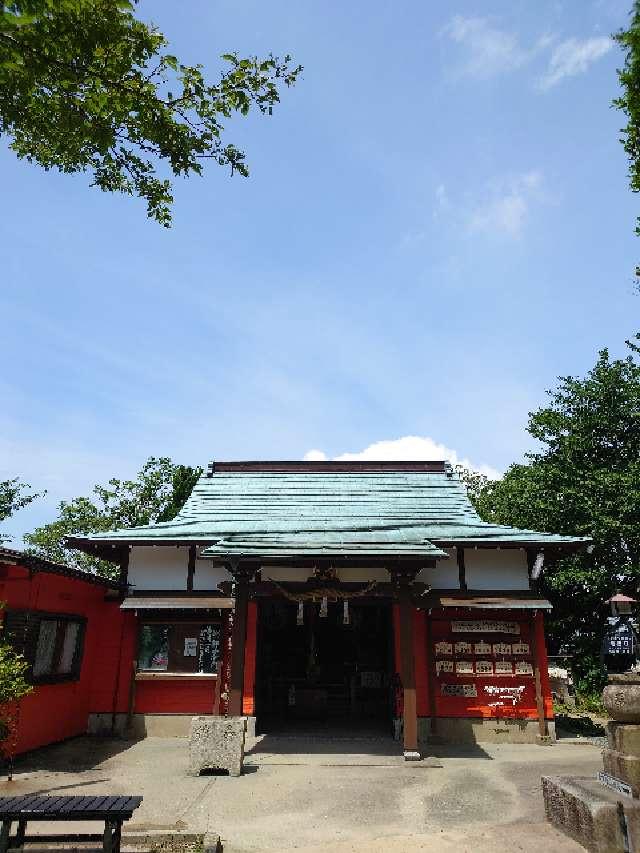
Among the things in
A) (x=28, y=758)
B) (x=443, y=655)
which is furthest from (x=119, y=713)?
(x=443, y=655)

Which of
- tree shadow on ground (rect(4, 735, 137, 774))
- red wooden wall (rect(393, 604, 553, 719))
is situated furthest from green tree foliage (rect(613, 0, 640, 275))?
tree shadow on ground (rect(4, 735, 137, 774))

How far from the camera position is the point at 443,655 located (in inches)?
496

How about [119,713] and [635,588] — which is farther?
[635,588]

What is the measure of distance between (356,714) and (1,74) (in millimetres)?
16212

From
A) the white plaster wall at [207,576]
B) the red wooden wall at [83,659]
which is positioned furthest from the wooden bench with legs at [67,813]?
the white plaster wall at [207,576]

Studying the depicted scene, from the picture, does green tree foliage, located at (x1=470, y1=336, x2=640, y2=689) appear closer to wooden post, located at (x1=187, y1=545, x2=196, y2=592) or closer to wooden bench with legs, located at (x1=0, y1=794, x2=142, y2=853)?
wooden post, located at (x1=187, y1=545, x2=196, y2=592)

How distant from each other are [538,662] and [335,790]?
248 inches

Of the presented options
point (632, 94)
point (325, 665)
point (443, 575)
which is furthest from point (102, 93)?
point (325, 665)

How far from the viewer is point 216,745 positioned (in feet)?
30.6

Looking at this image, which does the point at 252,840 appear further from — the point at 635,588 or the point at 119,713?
the point at 635,588

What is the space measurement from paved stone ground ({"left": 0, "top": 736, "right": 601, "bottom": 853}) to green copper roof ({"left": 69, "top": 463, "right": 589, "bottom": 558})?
3.69 m

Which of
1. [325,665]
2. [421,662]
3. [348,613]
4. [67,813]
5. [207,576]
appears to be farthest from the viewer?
[325,665]

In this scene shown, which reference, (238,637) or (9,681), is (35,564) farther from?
(238,637)

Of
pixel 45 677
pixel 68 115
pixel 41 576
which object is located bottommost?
pixel 45 677
